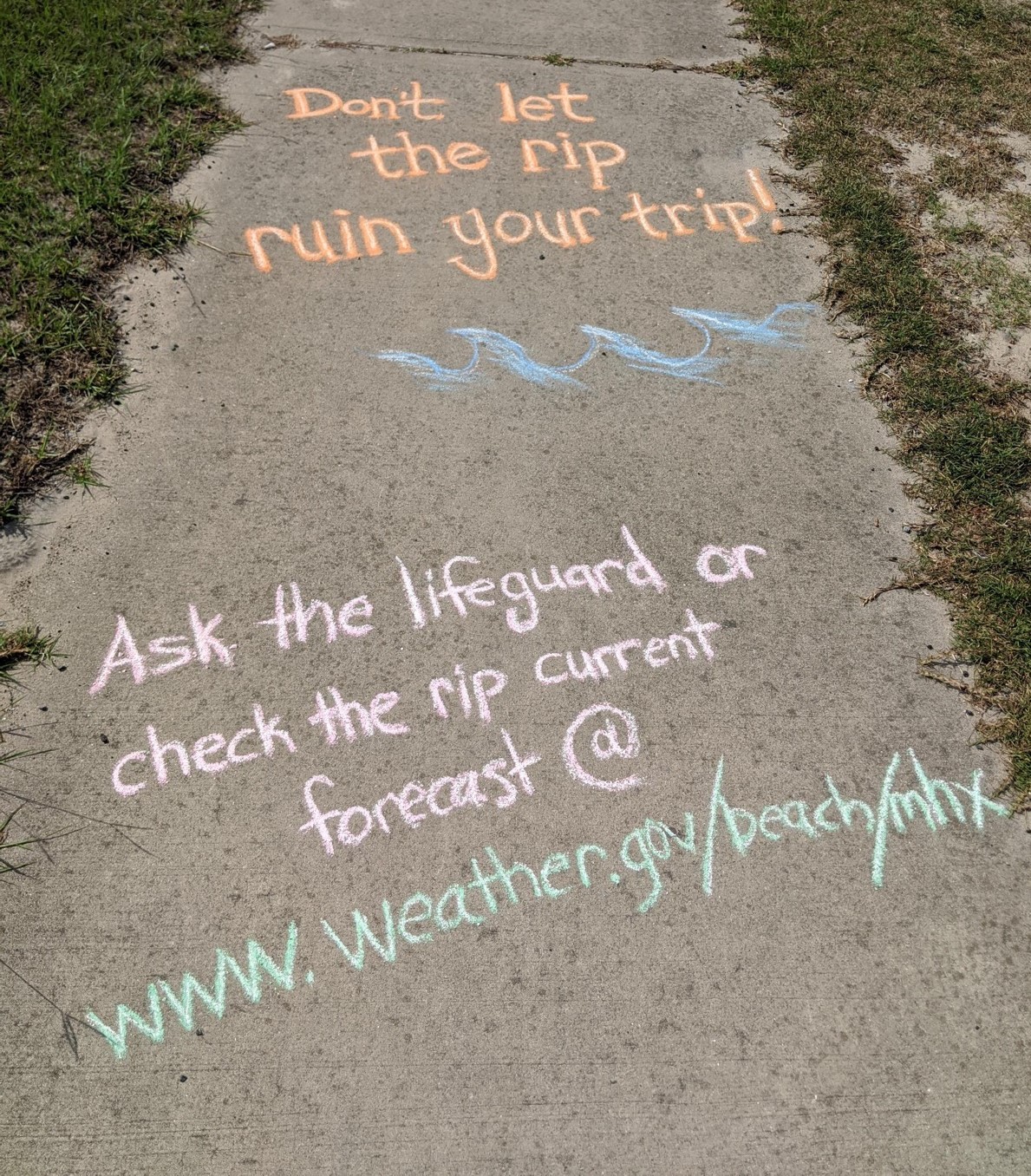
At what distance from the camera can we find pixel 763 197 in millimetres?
4305

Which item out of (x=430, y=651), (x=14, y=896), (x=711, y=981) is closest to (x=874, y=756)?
(x=711, y=981)

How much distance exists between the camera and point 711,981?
232 cm

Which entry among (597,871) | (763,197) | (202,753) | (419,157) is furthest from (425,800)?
(763,197)

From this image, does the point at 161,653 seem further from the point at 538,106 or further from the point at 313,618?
the point at 538,106

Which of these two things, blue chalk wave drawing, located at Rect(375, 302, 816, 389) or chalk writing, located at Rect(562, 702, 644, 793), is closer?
chalk writing, located at Rect(562, 702, 644, 793)

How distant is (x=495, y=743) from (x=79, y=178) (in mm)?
3239

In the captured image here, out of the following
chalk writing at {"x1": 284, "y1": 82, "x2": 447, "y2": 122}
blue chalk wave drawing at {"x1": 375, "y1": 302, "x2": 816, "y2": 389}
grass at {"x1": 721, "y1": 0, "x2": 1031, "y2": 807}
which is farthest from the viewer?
chalk writing at {"x1": 284, "y1": 82, "x2": 447, "y2": 122}

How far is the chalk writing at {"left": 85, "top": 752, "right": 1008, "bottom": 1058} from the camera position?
2250 mm

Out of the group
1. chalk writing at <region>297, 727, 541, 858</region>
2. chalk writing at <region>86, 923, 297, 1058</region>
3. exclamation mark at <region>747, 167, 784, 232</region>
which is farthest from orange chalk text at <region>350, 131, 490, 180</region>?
chalk writing at <region>86, 923, 297, 1058</region>

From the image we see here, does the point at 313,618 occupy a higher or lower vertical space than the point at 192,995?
higher

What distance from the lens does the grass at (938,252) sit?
3.03 m

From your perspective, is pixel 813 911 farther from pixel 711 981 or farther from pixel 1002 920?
pixel 1002 920

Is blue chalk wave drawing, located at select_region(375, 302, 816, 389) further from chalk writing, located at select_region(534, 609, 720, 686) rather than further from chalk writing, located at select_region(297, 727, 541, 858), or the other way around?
chalk writing, located at select_region(297, 727, 541, 858)

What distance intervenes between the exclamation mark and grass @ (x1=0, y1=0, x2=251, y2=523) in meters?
2.55
